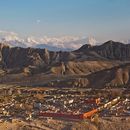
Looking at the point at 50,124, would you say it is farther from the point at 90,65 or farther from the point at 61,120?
the point at 90,65

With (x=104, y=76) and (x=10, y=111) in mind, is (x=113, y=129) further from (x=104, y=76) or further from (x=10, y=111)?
(x=104, y=76)

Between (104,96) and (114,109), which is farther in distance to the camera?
(104,96)

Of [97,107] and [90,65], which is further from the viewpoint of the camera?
[90,65]

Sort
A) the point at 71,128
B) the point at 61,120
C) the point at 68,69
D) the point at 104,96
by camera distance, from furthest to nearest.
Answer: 1. the point at 68,69
2. the point at 104,96
3. the point at 61,120
4. the point at 71,128

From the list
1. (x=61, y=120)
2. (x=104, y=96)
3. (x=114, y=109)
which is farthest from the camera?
(x=104, y=96)

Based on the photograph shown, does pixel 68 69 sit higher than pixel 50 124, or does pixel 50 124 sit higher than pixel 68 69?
pixel 68 69

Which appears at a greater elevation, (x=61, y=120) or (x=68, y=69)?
(x=68, y=69)

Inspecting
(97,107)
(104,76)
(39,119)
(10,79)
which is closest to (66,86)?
(104,76)

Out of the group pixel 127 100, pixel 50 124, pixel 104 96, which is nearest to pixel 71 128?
pixel 50 124

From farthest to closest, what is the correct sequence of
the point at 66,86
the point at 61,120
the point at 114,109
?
the point at 66,86, the point at 114,109, the point at 61,120
